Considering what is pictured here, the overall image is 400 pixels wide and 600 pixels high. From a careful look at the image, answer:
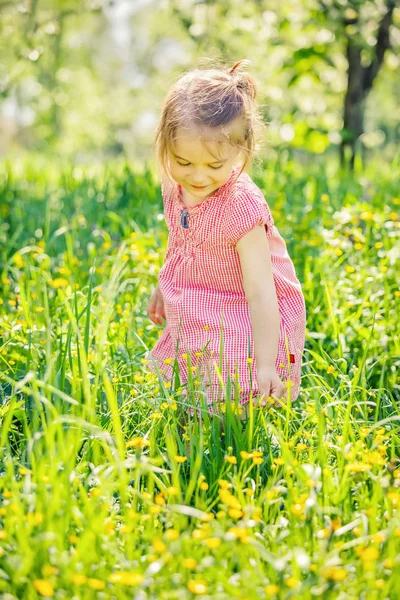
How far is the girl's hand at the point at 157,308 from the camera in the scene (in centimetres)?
244

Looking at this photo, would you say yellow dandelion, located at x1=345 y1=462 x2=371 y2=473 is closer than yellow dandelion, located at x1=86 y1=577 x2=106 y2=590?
No

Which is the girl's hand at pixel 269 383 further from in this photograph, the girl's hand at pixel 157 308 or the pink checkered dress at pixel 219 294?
the girl's hand at pixel 157 308

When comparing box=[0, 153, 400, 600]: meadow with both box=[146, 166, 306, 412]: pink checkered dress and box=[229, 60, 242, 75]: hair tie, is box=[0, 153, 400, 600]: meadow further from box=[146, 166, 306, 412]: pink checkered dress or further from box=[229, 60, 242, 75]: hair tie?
box=[229, 60, 242, 75]: hair tie

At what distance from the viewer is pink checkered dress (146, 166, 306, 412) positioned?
2043 mm

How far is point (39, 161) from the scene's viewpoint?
7.39 m

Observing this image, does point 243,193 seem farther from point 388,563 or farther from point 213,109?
point 388,563

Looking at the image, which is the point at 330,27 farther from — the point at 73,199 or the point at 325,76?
the point at 325,76

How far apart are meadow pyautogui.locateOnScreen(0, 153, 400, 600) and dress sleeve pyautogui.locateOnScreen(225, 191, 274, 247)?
0.36 metres

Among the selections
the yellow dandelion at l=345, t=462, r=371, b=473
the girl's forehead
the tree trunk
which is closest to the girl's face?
the girl's forehead

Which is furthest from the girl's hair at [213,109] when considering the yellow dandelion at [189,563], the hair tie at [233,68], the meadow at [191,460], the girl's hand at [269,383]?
the yellow dandelion at [189,563]

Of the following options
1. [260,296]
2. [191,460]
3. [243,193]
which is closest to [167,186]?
[243,193]

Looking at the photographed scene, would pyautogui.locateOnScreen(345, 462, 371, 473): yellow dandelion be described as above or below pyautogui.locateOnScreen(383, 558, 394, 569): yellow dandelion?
above

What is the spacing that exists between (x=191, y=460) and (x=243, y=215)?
73cm

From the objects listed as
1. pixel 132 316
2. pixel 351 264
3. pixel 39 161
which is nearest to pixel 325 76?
pixel 39 161
